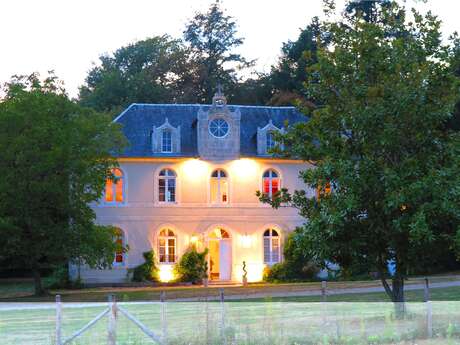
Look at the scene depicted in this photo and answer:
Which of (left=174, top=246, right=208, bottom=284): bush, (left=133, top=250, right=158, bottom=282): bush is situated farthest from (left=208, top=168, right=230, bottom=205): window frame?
(left=133, top=250, right=158, bottom=282): bush

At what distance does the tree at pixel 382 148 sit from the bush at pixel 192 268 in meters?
21.4

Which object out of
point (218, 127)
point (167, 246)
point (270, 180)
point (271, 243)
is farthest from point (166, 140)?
point (271, 243)

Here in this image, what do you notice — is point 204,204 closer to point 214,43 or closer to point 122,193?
point 122,193

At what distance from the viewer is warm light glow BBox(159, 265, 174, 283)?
142ft

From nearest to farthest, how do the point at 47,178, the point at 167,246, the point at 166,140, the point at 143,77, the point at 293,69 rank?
the point at 47,178
the point at 167,246
the point at 166,140
the point at 293,69
the point at 143,77

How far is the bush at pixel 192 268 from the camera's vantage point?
4319cm

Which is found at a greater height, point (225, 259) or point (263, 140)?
point (263, 140)

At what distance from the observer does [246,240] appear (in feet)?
146

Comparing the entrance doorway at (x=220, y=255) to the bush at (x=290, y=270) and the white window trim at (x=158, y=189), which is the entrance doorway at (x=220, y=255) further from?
the white window trim at (x=158, y=189)

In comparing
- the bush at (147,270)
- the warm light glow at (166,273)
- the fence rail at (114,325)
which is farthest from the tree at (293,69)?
the fence rail at (114,325)

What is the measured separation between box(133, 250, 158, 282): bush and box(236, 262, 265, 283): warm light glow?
163 inches

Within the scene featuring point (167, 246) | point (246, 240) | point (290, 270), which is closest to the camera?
point (290, 270)

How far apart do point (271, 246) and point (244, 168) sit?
4.10m

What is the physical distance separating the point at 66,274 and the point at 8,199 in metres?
8.88
